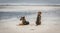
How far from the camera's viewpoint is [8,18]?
938mm

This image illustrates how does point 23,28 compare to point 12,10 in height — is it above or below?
below

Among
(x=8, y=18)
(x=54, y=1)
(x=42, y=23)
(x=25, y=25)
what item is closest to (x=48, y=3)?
(x=54, y=1)

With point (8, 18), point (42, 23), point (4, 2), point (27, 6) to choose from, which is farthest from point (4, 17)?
point (42, 23)

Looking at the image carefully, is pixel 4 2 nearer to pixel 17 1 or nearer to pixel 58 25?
pixel 17 1

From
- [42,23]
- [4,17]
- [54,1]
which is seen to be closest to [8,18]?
[4,17]

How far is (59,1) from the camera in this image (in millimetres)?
935

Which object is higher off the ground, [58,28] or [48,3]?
[48,3]

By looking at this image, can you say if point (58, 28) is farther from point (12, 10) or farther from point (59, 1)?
point (12, 10)

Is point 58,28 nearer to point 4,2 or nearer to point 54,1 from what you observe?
point 54,1

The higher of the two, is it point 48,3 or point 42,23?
point 48,3

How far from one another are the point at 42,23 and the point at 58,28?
15cm

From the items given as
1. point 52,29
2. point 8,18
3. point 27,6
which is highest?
point 27,6

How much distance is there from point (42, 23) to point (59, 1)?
27 cm

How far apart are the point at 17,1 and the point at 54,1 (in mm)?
354
